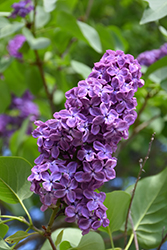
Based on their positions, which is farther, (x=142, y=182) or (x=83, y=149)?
(x=142, y=182)

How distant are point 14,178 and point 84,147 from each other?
20 cm

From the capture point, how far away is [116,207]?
2.72ft

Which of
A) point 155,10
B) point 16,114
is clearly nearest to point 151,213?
point 155,10

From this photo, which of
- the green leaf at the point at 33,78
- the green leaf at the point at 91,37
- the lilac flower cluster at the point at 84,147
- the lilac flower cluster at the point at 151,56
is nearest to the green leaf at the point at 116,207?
the lilac flower cluster at the point at 84,147

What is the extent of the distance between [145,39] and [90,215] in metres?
2.14

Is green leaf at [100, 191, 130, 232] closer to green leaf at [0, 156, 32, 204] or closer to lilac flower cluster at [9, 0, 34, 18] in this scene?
green leaf at [0, 156, 32, 204]

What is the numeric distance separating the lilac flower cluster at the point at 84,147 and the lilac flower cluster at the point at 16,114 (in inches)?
49.1

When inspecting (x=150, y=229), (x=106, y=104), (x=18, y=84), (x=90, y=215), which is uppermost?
(x=106, y=104)

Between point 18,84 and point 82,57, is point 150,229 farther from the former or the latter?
point 82,57

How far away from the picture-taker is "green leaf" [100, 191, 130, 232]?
2.67 ft

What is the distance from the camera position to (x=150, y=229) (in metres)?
0.94

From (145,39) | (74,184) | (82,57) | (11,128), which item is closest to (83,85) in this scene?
(74,184)

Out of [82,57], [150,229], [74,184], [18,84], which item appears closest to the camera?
[74,184]

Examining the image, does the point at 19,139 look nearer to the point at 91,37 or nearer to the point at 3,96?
the point at 3,96
